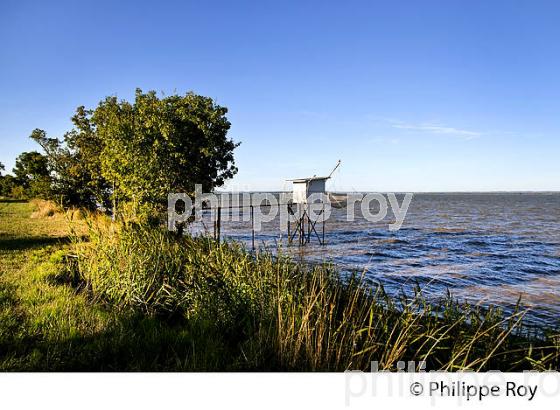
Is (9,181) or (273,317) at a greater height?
(9,181)

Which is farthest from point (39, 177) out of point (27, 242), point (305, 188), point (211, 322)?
point (211, 322)

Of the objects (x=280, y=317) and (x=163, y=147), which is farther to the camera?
(x=163, y=147)

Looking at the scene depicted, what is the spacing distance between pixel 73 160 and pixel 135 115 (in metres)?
7.25

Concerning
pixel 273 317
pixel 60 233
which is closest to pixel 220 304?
pixel 273 317

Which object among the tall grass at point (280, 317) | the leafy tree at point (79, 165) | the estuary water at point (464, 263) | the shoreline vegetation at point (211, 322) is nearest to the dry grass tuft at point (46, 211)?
the leafy tree at point (79, 165)

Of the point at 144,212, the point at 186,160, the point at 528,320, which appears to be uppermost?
the point at 186,160

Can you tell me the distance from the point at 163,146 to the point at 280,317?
417 inches

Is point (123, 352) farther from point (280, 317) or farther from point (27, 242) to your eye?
point (27, 242)

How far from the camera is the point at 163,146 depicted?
513 inches

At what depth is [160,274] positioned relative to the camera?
654 centimetres

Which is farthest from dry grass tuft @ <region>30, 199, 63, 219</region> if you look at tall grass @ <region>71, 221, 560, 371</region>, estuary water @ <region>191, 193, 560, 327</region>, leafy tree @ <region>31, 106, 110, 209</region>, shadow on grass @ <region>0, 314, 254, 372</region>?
shadow on grass @ <region>0, 314, 254, 372</region>

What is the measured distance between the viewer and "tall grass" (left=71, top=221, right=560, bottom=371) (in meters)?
3.82

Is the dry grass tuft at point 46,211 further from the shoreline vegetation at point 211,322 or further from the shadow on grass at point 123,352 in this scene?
the shadow on grass at point 123,352
